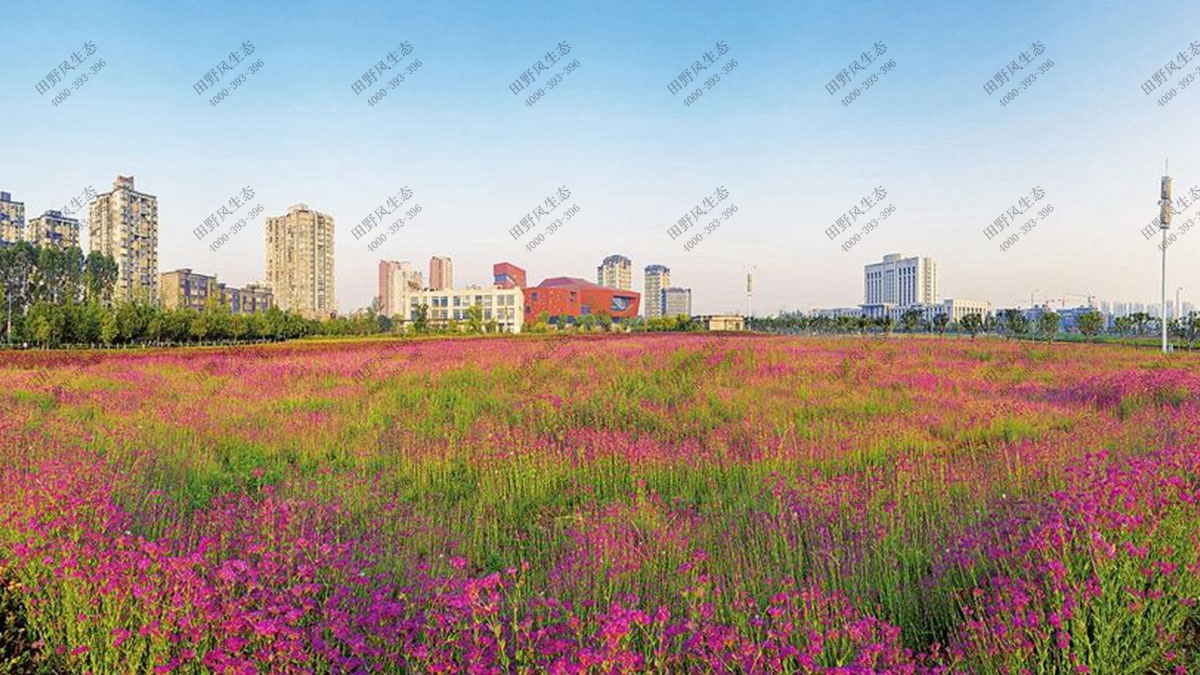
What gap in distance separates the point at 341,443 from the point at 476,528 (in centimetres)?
351

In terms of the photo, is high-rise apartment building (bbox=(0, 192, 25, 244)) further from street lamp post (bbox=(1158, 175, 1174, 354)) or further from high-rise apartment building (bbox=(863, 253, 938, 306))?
high-rise apartment building (bbox=(863, 253, 938, 306))

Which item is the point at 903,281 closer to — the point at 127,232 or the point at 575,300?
the point at 575,300

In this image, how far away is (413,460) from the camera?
6.54 meters

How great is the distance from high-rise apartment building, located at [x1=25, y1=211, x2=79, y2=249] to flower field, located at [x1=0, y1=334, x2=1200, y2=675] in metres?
120

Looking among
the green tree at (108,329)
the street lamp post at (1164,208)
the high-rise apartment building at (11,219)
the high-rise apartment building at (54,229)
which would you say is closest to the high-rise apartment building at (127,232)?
the high-rise apartment building at (54,229)

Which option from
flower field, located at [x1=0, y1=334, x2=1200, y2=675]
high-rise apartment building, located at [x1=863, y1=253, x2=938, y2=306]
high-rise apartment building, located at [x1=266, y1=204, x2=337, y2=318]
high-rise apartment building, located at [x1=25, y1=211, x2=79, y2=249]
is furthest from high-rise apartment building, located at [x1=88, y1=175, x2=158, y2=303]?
high-rise apartment building, located at [x1=863, y1=253, x2=938, y2=306]

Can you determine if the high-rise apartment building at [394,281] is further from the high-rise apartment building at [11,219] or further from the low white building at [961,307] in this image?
the low white building at [961,307]

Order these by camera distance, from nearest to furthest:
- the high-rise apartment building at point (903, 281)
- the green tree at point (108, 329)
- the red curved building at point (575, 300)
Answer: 1. the green tree at point (108, 329)
2. the high-rise apartment building at point (903, 281)
3. the red curved building at point (575, 300)

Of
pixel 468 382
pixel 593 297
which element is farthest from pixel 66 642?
pixel 593 297

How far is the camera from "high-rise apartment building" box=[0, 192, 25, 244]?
96000 millimetres

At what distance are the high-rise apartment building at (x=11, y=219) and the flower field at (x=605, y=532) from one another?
A: 12015 cm

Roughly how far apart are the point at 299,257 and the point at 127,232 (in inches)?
1510

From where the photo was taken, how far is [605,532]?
387 cm

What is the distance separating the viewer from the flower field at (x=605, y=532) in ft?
7.83
